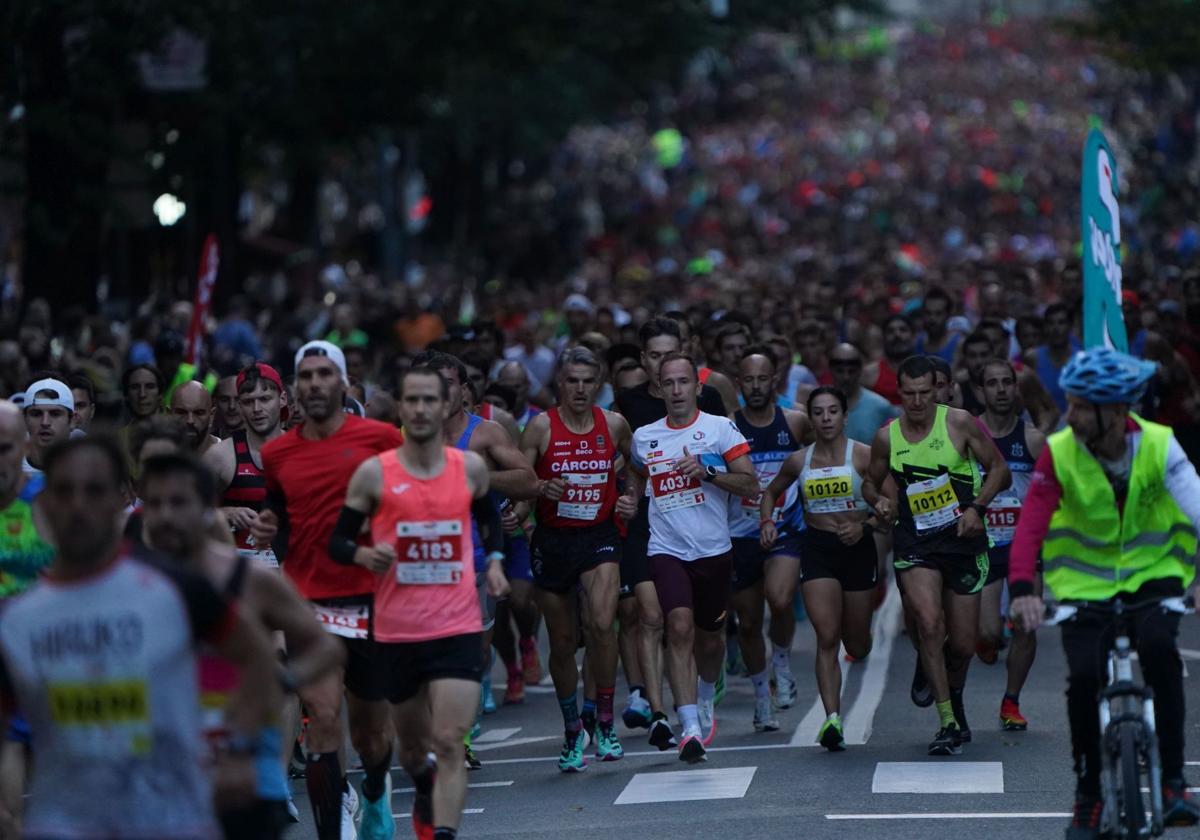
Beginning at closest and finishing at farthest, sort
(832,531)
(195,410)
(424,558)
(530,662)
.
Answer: (424,558)
(195,410)
(832,531)
(530,662)

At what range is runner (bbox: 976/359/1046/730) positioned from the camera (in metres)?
13.5

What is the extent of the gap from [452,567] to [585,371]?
11.4ft

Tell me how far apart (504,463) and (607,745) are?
71.4 inches

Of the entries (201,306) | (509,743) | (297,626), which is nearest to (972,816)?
(509,743)

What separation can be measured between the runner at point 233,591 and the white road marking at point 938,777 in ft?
16.2

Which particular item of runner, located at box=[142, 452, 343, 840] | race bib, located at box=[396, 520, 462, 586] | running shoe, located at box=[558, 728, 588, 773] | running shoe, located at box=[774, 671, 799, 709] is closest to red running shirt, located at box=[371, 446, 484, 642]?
race bib, located at box=[396, 520, 462, 586]

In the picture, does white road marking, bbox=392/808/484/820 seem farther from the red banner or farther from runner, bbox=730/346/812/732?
the red banner

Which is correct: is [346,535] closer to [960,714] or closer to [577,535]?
[577,535]

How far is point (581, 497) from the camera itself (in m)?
13.2

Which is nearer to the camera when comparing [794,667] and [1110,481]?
[1110,481]

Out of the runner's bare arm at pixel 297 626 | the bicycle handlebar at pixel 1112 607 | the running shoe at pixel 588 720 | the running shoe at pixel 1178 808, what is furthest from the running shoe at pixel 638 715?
the runner's bare arm at pixel 297 626

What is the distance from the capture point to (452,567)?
9.76 meters

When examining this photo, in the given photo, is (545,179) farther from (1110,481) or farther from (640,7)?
(1110,481)

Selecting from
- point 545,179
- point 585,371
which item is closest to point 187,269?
point 585,371
